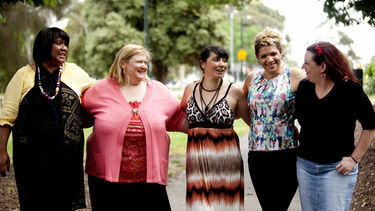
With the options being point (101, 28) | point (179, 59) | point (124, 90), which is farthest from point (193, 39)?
point (124, 90)

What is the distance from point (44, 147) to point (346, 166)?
2545mm

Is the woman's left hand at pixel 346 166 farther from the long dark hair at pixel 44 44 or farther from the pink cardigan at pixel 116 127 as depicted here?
the long dark hair at pixel 44 44

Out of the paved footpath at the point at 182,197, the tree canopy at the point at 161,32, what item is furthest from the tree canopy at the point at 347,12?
the tree canopy at the point at 161,32

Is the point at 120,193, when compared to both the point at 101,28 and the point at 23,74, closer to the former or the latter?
the point at 23,74

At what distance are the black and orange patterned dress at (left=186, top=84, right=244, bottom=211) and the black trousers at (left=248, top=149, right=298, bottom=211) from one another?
26 cm

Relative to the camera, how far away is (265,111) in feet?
12.7

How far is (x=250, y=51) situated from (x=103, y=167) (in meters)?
57.6

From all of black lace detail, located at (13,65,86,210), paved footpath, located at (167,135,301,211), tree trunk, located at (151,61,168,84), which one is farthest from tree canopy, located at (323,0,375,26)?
tree trunk, located at (151,61,168,84)

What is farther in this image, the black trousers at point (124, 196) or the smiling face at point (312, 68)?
the black trousers at point (124, 196)

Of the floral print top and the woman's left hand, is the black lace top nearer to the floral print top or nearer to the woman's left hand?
the floral print top

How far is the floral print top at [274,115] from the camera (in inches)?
151

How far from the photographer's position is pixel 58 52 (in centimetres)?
375

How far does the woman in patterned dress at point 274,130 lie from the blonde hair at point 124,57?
1146 millimetres

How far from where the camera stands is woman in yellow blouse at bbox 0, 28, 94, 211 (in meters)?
3.63
